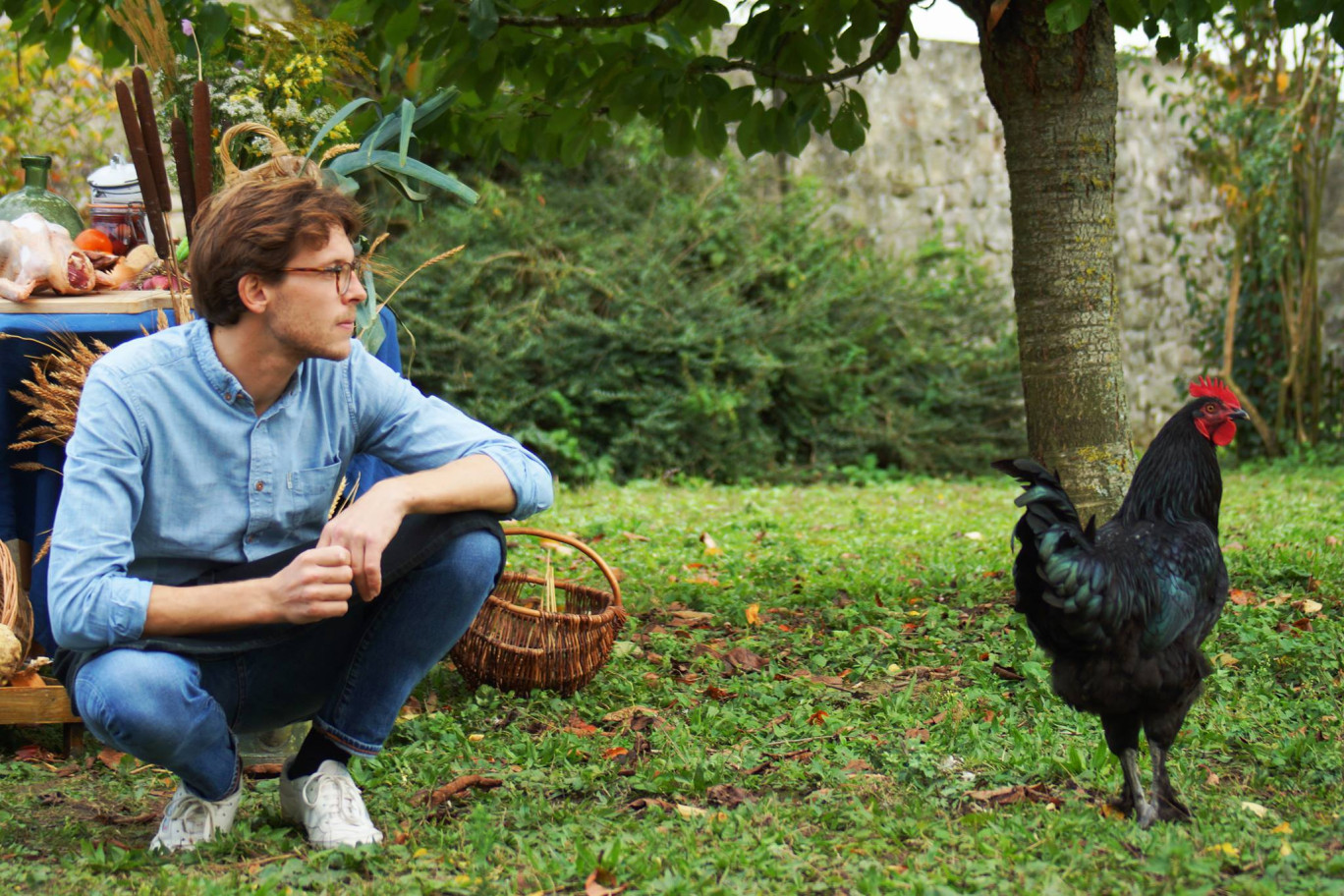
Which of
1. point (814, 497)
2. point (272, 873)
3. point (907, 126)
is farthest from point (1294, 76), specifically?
point (272, 873)

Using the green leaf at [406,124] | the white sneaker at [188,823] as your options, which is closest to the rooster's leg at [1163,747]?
the white sneaker at [188,823]

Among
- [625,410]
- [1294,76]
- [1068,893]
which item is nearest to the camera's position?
[1068,893]

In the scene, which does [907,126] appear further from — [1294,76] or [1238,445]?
[1238,445]

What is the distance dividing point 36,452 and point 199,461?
1081mm

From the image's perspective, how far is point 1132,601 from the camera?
8.12 ft

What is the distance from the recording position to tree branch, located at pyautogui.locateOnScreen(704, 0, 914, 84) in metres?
4.09

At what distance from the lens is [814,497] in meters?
7.73

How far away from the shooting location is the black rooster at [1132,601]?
2391 mm

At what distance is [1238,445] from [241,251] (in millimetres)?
9415

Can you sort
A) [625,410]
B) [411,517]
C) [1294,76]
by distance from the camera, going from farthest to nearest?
[1294,76], [625,410], [411,517]

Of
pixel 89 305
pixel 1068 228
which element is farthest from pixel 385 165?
pixel 1068 228

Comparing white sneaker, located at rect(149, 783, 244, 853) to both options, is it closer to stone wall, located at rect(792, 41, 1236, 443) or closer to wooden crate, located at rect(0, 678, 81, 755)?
wooden crate, located at rect(0, 678, 81, 755)

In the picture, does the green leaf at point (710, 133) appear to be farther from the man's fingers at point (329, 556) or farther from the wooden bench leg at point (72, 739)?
the wooden bench leg at point (72, 739)

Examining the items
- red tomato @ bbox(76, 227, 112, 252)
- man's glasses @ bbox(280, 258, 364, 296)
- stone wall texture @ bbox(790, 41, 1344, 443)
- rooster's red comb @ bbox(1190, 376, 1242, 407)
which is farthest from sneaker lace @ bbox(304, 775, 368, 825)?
stone wall texture @ bbox(790, 41, 1344, 443)
